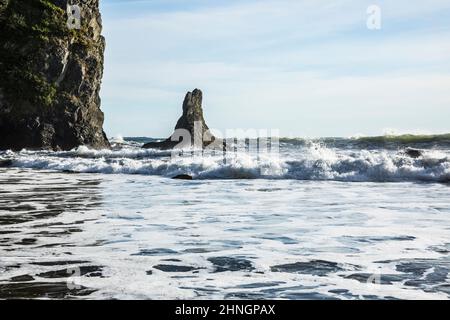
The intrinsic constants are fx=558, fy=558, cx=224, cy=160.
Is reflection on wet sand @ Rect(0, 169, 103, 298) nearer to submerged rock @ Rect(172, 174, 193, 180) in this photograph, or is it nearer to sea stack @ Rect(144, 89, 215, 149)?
submerged rock @ Rect(172, 174, 193, 180)

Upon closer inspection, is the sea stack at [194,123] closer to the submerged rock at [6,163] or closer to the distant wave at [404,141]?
the distant wave at [404,141]

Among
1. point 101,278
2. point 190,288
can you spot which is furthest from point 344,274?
point 101,278

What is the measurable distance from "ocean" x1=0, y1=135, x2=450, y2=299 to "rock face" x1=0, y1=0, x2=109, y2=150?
130ft

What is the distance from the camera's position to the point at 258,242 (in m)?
7.44

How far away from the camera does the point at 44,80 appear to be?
53.9 m

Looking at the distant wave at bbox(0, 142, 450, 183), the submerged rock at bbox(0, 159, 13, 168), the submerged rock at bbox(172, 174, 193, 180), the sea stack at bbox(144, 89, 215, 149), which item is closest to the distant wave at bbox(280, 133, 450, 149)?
the sea stack at bbox(144, 89, 215, 149)

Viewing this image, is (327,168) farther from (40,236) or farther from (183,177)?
(40,236)

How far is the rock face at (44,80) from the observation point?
52.8 metres

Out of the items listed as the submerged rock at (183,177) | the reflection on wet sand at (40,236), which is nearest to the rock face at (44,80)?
the submerged rock at (183,177)

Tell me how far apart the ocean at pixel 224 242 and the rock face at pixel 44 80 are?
39.5m

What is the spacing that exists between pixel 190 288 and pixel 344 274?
1.62 meters

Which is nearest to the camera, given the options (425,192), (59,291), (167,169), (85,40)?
(59,291)

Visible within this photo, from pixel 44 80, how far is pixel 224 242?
5039 centimetres
